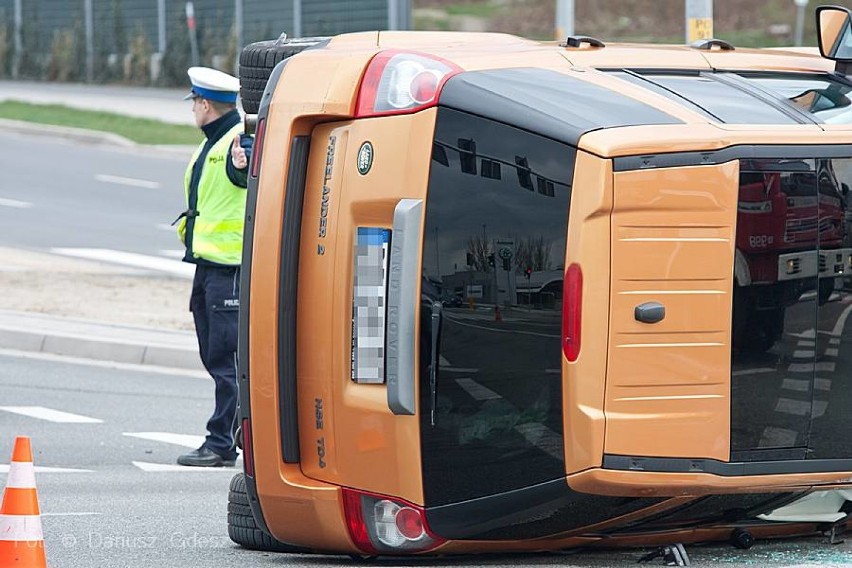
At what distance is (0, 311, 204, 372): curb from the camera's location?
11750mm

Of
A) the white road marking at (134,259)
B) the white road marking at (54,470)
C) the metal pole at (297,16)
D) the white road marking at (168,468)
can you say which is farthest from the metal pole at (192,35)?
the white road marking at (54,470)

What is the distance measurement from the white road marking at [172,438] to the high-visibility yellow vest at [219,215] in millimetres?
1517

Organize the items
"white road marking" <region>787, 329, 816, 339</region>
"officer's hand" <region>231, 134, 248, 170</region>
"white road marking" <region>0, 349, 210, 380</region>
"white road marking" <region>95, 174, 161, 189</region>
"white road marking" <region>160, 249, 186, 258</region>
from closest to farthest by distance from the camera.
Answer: "white road marking" <region>787, 329, 816, 339</region>, "officer's hand" <region>231, 134, 248, 170</region>, "white road marking" <region>0, 349, 210, 380</region>, "white road marking" <region>160, 249, 186, 258</region>, "white road marking" <region>95, 174, 161, 189</region>

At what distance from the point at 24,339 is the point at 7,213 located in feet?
24.6

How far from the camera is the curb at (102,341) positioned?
11.8m

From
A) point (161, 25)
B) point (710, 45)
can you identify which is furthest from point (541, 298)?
point (161, 25)

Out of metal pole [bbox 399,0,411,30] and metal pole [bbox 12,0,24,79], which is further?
metal pole [bbox 12,0,24,79]

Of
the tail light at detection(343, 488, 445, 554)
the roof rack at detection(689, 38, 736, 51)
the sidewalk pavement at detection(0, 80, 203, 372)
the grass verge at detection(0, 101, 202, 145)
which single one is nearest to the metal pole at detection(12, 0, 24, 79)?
the grass verge at detection(0, 101, 202, 145)

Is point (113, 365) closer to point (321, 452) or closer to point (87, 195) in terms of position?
point (321, 452)

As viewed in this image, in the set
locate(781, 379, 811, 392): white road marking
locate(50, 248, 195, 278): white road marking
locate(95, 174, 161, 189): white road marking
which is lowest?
locate(95, 174, 161, 189): white road marking

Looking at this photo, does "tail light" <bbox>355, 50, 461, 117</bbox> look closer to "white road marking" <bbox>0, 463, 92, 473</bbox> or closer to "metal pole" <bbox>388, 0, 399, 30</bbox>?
"white road marking" <bbox>0, 463, 92, 473</bbox>

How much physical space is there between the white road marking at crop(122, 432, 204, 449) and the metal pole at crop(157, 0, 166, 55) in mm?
33117

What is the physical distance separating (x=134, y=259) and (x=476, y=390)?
39.0 ft

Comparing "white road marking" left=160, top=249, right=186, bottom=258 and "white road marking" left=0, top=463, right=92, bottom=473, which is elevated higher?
"white road marking" left=0, top=463, right=92, bottom=473
